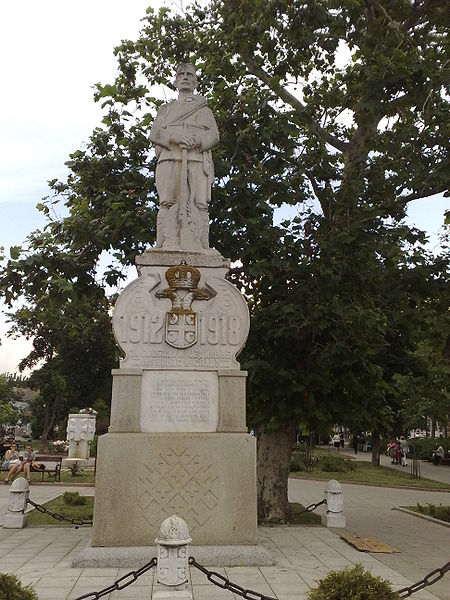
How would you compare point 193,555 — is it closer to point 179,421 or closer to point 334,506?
point 179,421

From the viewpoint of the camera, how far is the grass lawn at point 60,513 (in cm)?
1157

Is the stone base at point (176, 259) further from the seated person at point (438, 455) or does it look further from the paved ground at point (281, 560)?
the seated person at point (438, 455)

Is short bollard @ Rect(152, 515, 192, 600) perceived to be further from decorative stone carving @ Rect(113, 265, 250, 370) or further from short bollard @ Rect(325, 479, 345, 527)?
short bollard @ Rect(325, 479, 345, 527)

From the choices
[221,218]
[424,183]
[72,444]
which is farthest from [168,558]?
[72,444]

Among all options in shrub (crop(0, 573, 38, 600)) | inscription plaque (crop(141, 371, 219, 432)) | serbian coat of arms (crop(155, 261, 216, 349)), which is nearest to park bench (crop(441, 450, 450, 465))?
inscription plaque (crop(141, 371, 219, 432))

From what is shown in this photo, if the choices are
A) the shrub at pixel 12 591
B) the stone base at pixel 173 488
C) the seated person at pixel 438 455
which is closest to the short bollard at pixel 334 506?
the stone base at pixel 173 488

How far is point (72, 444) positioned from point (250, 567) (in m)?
23.3

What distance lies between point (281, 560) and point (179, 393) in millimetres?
2561

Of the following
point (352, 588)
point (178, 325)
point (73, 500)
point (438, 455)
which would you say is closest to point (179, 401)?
point (178, 325)

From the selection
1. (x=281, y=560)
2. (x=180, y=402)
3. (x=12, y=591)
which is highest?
(x=180, y=402)

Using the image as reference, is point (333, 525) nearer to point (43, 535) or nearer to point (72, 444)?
point (43, 535)

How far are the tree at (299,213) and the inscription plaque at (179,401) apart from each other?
2.84m

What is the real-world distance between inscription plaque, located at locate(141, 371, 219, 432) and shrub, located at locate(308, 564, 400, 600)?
9.48 feet

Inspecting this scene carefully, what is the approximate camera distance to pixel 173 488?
7430 millimetres
